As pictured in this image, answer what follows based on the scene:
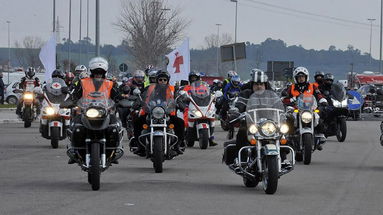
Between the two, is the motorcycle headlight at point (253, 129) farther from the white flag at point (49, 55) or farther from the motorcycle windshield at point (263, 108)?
the white flag at point (49, 55)

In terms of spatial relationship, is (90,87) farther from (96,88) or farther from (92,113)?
(92,113)

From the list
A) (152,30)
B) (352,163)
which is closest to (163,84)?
(352,163)

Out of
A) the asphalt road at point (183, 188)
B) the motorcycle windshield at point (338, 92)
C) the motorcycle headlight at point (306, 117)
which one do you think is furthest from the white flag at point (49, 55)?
the motorcycle headlight at point (306, 117)

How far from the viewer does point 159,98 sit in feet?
55.4

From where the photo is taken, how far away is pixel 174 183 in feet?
47.9

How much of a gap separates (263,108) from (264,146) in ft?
1.74

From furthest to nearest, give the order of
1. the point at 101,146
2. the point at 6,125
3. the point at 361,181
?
the point at 6,125
the point at 361,181
the point at 101,146

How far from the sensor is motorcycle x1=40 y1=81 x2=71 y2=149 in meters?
22.4

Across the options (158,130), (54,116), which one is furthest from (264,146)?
(54,116)

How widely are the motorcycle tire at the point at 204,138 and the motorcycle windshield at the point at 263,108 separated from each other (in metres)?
9.40

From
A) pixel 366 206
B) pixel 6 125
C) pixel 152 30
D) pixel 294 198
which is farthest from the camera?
pixel 152 30

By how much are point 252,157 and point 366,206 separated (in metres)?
2.04

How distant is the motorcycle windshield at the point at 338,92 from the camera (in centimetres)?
2672

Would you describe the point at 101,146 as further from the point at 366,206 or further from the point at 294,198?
the point at 366,206
